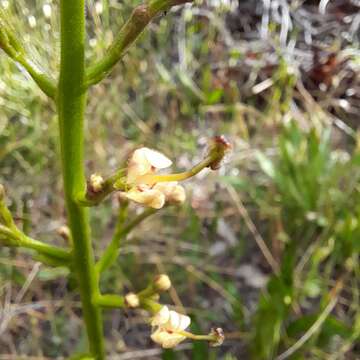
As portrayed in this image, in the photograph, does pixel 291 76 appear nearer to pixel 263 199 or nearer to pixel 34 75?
pixel 263 199

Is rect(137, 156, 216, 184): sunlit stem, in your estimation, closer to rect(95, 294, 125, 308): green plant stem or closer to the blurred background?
rect(95, 294, 125, 308): green plant stem

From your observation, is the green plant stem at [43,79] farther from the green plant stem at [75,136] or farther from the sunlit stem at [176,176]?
the sunlit stem at [176,176]

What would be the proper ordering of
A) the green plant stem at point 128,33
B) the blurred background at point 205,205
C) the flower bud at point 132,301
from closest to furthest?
the green plant stem at point 128,33 → the flower bud at point 132,301 → the blurred background at point 205,205

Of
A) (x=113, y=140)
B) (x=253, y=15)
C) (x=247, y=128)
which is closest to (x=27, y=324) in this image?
(x=113, y=140)

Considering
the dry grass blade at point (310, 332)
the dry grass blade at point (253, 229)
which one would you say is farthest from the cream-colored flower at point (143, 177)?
the dry grass blade at point (253, 229)

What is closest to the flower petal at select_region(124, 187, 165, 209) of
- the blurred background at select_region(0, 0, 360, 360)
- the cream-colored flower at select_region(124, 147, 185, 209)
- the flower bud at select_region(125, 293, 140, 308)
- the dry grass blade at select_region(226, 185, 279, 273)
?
the cream-colored flower at select_region(124, 147, 185, 209)

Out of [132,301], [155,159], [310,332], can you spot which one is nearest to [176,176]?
[155,159]

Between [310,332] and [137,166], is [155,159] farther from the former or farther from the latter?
[310,332]
